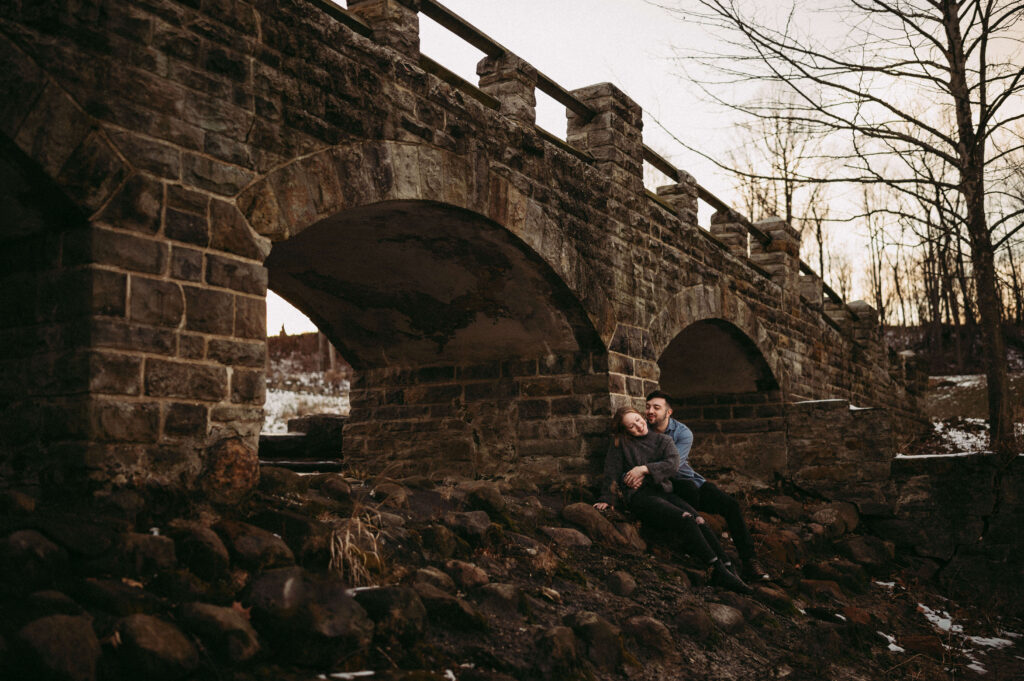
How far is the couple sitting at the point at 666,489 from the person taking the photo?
263 inches

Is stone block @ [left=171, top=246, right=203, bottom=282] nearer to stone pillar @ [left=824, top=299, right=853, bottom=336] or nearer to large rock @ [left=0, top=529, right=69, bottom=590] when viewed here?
large rock @ [left=0, top=529, right=69, bottom=590]

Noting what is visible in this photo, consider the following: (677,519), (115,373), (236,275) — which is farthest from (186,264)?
(677,519)

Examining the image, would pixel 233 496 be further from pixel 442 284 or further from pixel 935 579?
pixel 935 579

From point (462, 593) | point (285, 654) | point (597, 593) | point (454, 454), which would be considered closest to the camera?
point (285, 654)

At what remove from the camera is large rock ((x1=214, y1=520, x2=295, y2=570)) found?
389 centimetres

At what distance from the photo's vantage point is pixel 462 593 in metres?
4.64

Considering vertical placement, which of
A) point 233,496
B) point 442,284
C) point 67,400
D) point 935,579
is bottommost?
point 935,579

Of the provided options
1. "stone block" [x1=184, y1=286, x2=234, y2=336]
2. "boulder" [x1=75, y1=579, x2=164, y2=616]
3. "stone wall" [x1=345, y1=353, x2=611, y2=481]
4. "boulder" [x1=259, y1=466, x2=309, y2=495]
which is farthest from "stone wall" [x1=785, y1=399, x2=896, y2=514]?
"boulder" [x1=75, y1=579, x2=164, y2=616]

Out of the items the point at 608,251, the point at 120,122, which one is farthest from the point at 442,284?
the point at 120,122

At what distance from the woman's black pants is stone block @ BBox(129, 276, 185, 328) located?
395cm

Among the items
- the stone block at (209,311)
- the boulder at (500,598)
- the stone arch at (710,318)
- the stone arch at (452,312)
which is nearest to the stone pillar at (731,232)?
the stone arch at (710,318)

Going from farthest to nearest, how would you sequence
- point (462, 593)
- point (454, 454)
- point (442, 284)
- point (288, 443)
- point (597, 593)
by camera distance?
point (288, 443) < point (454, 454) < point (442, 284) < point (597, 593) < point (462, 593)

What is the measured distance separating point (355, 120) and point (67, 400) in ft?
8.13

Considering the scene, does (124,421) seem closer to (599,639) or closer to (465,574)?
(465,574)
